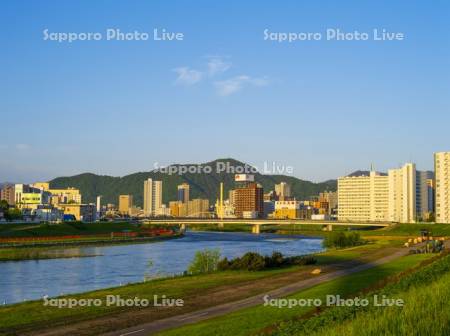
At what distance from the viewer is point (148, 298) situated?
41.1 metres

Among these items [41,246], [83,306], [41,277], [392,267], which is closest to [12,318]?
[83,306]

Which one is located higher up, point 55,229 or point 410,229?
point 55,229

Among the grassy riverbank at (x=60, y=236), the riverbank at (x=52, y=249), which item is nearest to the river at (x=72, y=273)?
the riverbank at (x=52, y=249)

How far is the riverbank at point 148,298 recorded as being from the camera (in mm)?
31406

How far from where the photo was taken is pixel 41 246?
117438 millimetres

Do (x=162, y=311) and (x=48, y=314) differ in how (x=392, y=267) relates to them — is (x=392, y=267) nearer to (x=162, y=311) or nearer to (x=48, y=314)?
(x=162, y=311)

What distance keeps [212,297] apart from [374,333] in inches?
1091

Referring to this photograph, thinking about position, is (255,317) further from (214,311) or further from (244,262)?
(244,262)

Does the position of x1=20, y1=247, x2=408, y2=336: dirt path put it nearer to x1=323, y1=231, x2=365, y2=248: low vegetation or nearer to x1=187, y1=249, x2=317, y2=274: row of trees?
x1=187, y1=249, x2=317, y2=274: row of trees

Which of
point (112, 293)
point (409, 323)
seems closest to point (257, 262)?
point (112, 293)

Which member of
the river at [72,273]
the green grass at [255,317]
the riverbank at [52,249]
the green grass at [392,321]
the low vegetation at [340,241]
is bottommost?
the riverbank at [52,249]

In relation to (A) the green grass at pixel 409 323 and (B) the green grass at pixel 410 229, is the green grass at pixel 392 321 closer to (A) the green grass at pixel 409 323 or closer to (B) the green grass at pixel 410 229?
(A) the green grass at pixel 409 323

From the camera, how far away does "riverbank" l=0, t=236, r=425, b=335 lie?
31.4 m

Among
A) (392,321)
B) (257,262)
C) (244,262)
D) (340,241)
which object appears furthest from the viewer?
(340,241)
